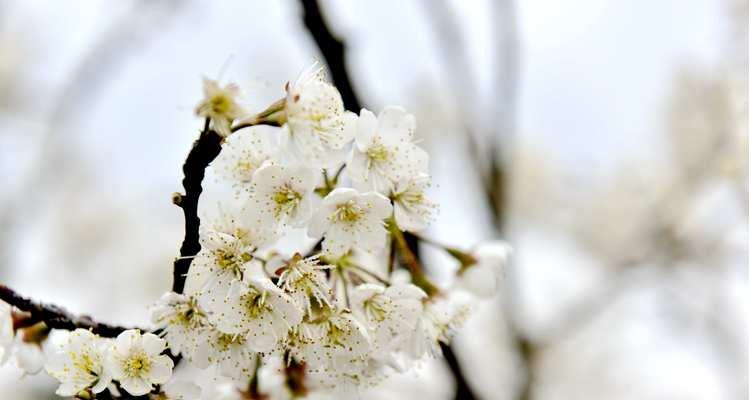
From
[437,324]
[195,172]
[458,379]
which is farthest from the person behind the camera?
[458,379]

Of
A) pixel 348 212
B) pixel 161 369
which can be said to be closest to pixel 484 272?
pixel 348 212

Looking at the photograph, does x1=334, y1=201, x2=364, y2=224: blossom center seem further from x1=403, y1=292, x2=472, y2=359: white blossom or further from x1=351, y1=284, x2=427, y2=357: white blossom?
x1=403, y1=292, x2=472, y2=359: white blossom

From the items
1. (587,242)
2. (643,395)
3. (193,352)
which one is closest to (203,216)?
(193,352)

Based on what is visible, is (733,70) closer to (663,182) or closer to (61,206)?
(663,182)

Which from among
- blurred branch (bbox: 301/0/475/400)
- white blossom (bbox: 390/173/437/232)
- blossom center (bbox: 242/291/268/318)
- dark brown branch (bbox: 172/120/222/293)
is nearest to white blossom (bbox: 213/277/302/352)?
blossom center (bbox: 242/291/268/318)

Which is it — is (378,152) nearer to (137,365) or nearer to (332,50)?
(137,365)

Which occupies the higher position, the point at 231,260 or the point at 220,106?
the point at 220,106
